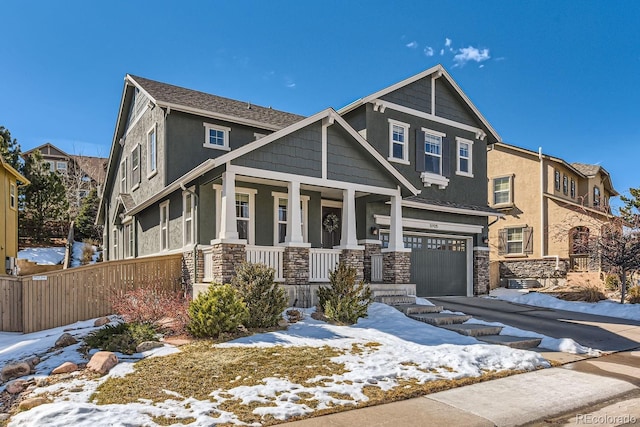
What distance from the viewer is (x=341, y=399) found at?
19.3 feet

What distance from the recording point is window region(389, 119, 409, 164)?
16328 millimetres

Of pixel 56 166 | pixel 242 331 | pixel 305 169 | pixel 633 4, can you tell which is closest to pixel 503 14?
pixel 633 4

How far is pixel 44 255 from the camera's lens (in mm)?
27297

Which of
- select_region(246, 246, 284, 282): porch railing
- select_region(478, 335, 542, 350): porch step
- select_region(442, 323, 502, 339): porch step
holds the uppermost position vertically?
select_region(246, 246, 284, 282): porch railing

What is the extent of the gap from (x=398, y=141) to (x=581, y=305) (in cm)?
857

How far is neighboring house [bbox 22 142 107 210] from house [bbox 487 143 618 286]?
2798cm

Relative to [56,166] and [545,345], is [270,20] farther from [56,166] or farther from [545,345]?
[56,166]

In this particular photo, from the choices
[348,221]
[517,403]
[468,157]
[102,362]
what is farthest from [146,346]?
[468,157]

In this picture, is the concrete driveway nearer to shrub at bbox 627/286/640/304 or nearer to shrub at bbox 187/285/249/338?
shrub at bbox 627/286/640/304

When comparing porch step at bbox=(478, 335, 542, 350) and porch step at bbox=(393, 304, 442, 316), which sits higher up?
porch step at bbox=(393, 304, 442, 316)

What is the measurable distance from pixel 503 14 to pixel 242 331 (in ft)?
45.9

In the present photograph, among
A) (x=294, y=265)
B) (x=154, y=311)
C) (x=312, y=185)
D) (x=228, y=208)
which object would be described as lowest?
(x=154, y=311)

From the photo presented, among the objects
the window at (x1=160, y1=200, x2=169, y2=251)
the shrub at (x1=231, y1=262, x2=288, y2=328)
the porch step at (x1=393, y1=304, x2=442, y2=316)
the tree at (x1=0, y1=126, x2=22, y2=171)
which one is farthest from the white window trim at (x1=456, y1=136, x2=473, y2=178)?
the tree at (x1=0, y1=126, x2=22, y2=171)

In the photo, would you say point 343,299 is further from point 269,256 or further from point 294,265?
point 269,256
